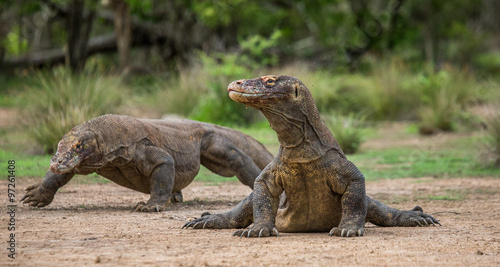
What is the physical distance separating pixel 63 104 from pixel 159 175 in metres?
5.46

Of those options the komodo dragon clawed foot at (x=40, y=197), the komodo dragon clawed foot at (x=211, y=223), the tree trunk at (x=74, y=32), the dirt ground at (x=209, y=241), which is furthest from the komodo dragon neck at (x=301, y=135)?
the tree trunk at (x=74, y=32)

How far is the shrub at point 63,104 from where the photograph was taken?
11.0 meters

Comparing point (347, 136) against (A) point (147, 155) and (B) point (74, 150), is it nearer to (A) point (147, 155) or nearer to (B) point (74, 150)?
(A) point (147, 155)

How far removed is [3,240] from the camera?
4867 mm

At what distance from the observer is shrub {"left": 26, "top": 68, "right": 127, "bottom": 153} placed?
11.0m

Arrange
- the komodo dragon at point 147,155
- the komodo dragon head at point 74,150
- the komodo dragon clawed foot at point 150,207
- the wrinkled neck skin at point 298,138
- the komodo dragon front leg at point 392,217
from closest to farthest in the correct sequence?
1. the wrinkled neck skin at point 298,138
2. the komodo dragon front leg at point 392,217
3. the komodo dragon head at point 74,150
4. the komodo dragon at point 147,155
5. the komodo dragon clawed foot at point 150,207

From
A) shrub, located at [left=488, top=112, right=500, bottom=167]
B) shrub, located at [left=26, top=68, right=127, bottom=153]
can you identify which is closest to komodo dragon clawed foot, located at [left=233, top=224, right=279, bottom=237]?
shrub, located at [left=26, top=68, right=127, bottom=153]

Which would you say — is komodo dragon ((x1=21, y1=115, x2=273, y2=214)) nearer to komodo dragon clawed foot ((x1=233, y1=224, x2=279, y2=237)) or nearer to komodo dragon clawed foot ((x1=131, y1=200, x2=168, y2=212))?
komodo dragon clawed foot ((x1=131, y1=200, x2=168, y2=212))

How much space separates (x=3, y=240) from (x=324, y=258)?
2.24 m

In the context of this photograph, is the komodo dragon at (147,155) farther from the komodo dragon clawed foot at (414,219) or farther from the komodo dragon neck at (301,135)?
the komodo dragon clawed foot at (414,219)

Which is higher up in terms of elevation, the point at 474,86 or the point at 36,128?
the point at 474,86

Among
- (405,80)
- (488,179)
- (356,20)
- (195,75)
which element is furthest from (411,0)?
(488,179)

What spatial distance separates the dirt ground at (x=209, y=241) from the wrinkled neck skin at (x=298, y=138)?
600 millimetres

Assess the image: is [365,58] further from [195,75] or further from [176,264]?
[176,264]
